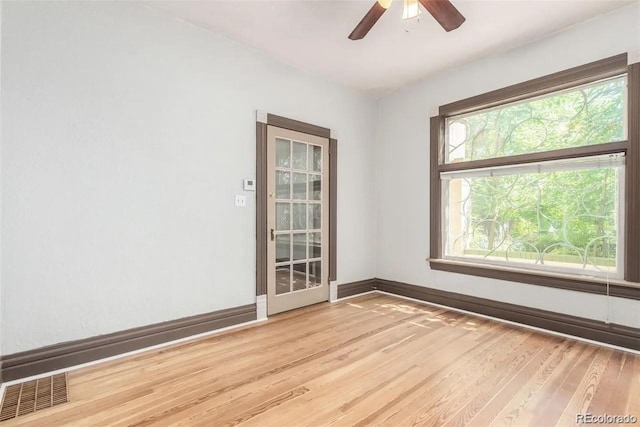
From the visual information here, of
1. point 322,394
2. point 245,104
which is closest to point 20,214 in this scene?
point 245,104

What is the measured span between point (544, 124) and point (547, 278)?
1498 mm

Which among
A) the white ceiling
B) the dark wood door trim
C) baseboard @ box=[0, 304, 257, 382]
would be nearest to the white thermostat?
the dark wood door trim

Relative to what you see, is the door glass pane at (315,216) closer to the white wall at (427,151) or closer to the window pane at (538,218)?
the white wall at (427,151)

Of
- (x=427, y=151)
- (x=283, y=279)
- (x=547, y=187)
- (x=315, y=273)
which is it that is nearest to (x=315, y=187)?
(x=315, y=273)

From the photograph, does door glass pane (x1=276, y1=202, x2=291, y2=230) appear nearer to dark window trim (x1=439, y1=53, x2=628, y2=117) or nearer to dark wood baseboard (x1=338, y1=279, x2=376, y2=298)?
dark wood baseboard (x1=338, y1=279, x2=376, y2=298)

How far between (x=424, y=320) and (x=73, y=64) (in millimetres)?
3776

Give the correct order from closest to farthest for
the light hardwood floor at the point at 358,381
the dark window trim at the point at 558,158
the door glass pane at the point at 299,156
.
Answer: the light hardwood floor at the point at 358,381
the dark window trim at the point at 558,158
the door glass pane at the point at 299,156

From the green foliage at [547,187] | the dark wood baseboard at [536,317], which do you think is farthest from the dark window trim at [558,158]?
the dark wood baseboard at [536,317]

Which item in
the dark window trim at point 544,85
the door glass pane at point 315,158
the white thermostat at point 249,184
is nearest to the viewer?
the dark window trim at point 544,85

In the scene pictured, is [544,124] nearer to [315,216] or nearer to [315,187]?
[315,187]

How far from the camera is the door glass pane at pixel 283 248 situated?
11.3 ft

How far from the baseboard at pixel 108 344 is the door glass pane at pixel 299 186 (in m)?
1.38

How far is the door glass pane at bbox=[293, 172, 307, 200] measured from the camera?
3605 millimetres

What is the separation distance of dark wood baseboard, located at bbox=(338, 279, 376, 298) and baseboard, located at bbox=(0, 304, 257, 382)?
1.42 m
